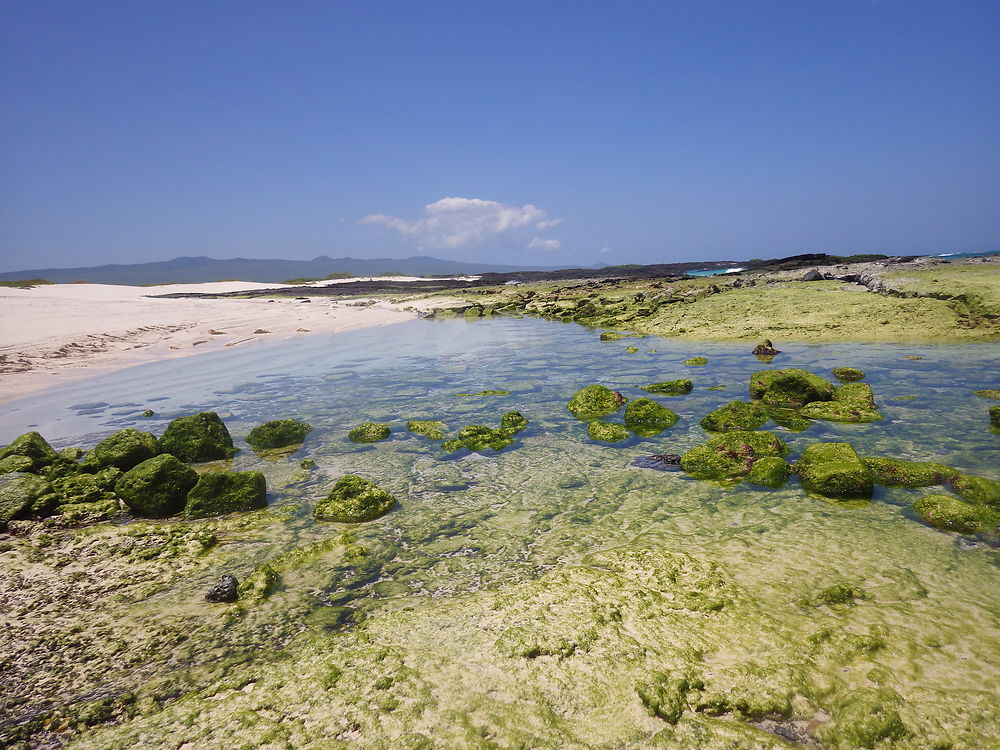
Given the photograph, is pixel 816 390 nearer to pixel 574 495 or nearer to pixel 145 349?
pixel 574 495

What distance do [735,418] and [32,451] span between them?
1543 centimetres

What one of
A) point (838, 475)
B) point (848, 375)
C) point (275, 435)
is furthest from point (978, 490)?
point (275, 435)

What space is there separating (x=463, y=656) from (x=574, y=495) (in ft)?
14.1

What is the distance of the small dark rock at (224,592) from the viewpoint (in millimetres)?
5966

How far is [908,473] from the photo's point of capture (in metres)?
8.25

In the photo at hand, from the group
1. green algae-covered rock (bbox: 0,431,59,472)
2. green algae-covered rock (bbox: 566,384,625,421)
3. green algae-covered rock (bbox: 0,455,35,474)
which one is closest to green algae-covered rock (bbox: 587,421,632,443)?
green algae-covered rock (bbox: 566,384,625,421)

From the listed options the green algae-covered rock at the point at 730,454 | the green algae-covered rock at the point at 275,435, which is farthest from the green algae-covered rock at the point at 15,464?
the green algae-covered rock at the point at 730,454

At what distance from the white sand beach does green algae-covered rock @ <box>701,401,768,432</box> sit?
2392cm

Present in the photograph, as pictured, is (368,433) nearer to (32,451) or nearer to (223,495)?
(223,495)

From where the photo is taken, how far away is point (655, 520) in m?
7.68

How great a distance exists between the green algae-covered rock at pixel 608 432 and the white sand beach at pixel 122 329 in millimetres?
21042

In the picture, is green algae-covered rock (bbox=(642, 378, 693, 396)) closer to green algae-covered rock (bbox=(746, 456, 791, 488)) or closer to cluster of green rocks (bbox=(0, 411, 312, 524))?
green algae-covered rock (bbox=(746, 456, 791, 488))

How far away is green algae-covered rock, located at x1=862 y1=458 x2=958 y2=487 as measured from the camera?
8.07 m

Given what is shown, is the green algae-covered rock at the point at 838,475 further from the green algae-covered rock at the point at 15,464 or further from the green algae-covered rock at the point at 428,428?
the green algae-covered rock at the point at 15,464
